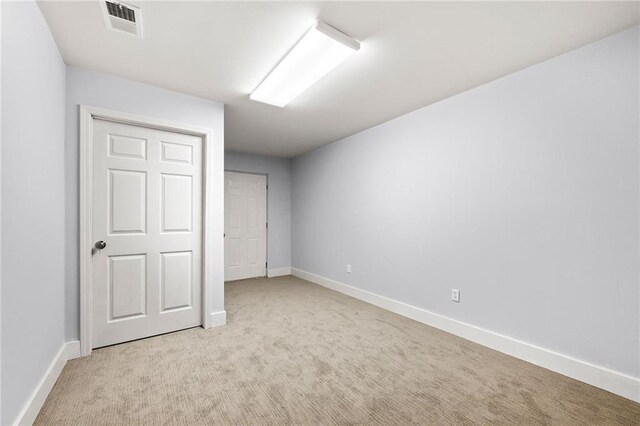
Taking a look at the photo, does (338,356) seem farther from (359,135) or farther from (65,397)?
(359,135)

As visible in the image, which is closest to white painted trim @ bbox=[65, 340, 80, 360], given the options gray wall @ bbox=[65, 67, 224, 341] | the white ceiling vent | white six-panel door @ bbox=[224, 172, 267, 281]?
gray wall @ bbox=[65, 67, 224, 341]

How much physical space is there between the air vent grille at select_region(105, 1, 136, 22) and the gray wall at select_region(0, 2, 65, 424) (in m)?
0.39

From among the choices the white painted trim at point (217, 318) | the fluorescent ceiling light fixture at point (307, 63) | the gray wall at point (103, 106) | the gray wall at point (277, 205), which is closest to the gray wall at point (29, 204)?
the gray wall at point (103, 106)

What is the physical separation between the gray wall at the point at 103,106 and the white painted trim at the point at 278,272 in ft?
8.36

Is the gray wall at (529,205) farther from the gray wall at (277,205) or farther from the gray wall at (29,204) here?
the gray wall at (29,204)

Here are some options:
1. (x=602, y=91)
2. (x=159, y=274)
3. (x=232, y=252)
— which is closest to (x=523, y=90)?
(x=602, y=91)

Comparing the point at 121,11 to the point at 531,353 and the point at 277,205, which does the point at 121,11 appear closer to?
the point at 531,353

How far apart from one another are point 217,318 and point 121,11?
2.71 metres

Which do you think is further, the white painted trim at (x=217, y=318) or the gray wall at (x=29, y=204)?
the white painted trim at (x=217, y=318)

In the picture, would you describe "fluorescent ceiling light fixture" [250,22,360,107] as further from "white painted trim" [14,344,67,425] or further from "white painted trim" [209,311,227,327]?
"white painted trim" [14,344,67,425]

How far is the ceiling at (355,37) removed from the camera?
1.72 m

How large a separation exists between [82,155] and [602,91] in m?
4.03

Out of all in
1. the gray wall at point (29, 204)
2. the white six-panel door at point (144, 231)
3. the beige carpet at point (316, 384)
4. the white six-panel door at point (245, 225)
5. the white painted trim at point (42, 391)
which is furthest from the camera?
the white six-panel door at point (245, 225)

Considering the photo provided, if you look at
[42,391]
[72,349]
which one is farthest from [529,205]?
[72,349]
